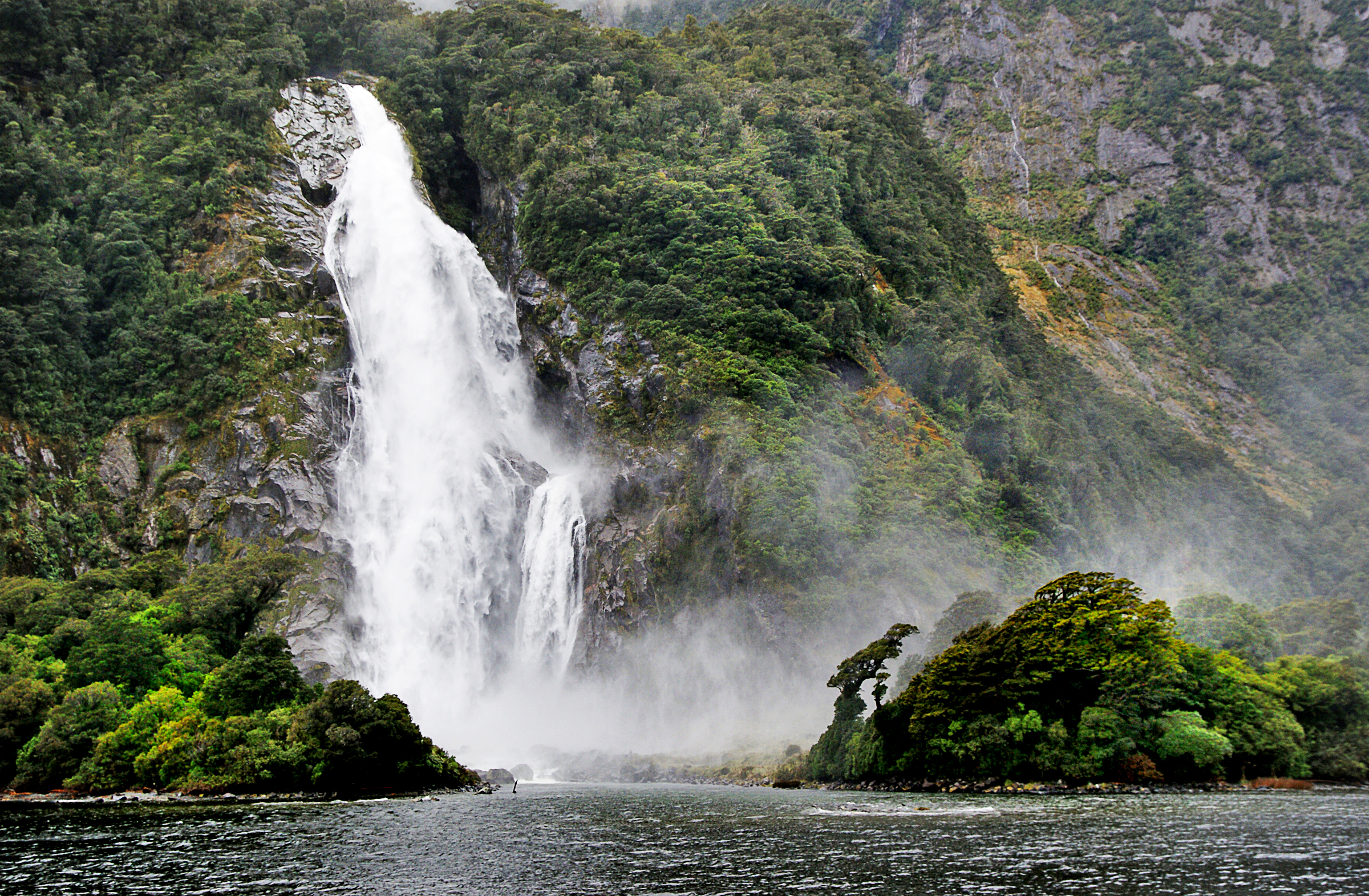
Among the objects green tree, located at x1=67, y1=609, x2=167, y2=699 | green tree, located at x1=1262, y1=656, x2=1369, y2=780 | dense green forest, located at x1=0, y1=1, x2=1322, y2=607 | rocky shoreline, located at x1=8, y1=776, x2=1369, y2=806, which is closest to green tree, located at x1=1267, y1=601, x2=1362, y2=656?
green tree, located at x1=1262, y1=656, x2=1369, y2=780

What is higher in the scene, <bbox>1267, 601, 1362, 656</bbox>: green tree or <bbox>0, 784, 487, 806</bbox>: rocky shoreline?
<bbox>1267, 601, 1362, 656</bbox>: green tree

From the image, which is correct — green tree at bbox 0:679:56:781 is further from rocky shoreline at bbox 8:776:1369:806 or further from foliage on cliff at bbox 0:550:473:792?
rocky shoreline at bbox 8:776:1369:806

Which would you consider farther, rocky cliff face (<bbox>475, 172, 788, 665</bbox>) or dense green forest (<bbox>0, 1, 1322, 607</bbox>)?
rocky cliff face (<bbox>475, 172, 788, 665</bbox>)

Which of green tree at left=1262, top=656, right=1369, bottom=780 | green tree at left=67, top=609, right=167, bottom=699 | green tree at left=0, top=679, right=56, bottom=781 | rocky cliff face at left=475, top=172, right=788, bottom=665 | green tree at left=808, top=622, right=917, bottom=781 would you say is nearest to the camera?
green tree at left=0, top=679, right=56, bottom=781

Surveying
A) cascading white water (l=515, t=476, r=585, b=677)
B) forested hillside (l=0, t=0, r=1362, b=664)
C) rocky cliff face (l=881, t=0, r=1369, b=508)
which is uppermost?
rocky cliff face (l=881, t=0, r=1369, b=508)

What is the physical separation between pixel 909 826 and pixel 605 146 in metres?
76.8

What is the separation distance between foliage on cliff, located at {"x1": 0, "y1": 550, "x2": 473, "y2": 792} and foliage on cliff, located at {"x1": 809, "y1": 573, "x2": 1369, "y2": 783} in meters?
25.3

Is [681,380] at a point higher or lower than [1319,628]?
higher

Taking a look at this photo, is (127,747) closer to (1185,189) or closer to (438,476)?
(438,476)

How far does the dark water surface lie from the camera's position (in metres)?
22.8

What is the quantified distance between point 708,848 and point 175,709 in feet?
102

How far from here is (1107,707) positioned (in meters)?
45.6

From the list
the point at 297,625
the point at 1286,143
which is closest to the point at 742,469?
the point at 297,625

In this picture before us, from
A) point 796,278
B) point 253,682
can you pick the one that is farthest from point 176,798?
point 796,278
